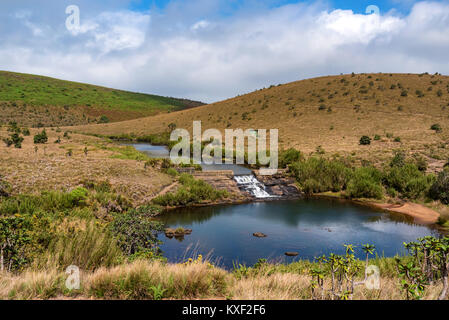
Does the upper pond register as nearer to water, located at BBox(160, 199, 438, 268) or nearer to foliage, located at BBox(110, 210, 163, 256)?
water, located at BBox(160, 199, 438, 268)

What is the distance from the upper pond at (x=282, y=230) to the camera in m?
14.2

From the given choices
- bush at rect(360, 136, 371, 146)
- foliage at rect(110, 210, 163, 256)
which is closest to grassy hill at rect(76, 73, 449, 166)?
bush at rect(360, 136, 371, 146)

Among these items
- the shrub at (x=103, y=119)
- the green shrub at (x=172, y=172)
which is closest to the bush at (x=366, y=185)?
the green shrub at (x=172, y=172)

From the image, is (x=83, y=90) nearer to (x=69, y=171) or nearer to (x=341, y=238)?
(x=69, y=171)

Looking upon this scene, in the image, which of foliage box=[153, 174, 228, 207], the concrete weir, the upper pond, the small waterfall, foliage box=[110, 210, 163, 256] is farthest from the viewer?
the small waterfall

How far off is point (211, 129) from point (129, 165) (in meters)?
33.2

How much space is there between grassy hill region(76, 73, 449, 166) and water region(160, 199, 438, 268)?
15.9 metres

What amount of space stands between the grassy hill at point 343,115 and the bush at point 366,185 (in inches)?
316

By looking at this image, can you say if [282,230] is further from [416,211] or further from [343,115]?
[343,115]

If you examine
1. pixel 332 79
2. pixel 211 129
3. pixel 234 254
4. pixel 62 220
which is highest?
pixel 332 79

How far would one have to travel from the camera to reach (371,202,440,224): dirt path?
62.6ft

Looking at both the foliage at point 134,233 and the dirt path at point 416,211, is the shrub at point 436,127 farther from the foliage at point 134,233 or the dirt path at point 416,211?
the foliage at point 134,233

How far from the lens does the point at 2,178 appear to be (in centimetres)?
1866
